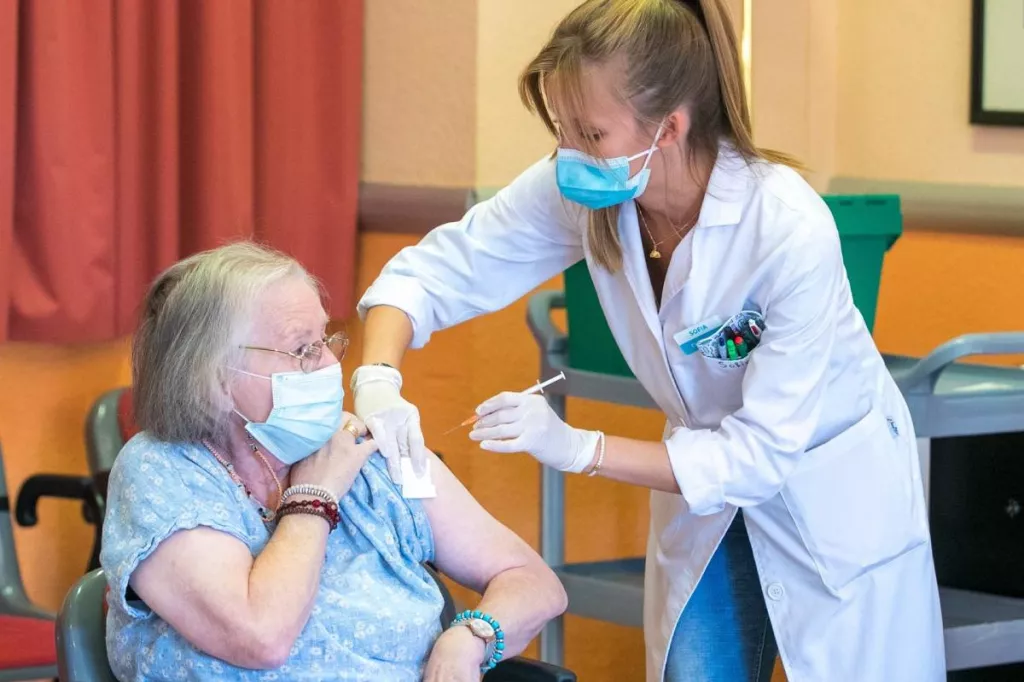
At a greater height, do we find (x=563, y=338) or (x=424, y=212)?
(x=424, y=212)

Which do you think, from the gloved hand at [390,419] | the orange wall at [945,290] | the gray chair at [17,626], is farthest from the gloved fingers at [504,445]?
the orange wall at [945,290]

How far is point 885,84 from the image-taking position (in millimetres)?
3314

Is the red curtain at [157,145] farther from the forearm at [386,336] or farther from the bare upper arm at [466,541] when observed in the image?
the bare upper arm at [466,541]

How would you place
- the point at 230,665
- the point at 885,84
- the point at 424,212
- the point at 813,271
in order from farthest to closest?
the point at 885,84 → the point at 424,212 → the point at 813,271 → the point at 230,665

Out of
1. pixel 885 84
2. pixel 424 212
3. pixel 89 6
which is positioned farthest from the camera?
pixel 885 84

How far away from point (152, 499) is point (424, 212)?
5.22 feet

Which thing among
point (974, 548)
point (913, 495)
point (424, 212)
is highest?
point (424, 212)

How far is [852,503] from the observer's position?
1839mm

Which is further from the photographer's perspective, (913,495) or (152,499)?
(913,495)

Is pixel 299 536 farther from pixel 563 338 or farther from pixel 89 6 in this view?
pixel 89 6

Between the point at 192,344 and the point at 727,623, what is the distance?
2.80 feet

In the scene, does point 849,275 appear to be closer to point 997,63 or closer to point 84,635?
point 997,63

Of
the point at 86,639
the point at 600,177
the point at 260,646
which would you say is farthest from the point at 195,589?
the point at 600,177

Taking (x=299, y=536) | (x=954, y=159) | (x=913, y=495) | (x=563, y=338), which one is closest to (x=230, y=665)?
(x=299, y=536)
